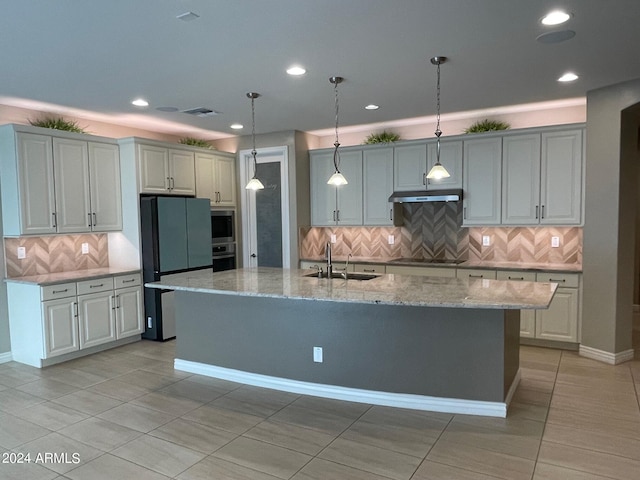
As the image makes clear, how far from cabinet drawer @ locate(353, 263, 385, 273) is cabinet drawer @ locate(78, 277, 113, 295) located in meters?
3.01

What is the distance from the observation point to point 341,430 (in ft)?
10.1

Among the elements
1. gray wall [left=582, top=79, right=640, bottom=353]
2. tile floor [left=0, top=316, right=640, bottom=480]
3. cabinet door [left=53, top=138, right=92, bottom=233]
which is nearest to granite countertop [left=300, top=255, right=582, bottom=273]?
gray wall [left=582, top=79, right=640, bottom=353]

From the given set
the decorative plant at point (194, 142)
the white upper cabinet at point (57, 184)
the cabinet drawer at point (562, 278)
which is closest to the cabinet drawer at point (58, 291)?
the white upper cabinet at point (57, 184)

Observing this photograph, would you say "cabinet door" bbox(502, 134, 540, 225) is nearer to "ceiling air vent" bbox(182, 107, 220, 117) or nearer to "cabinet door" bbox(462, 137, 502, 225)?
"cabinet door" bbox(462, 137, 502, 225)

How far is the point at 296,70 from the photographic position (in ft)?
11.8

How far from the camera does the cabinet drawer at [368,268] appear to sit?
564 cm

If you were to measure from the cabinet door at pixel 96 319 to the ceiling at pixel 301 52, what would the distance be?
213 cm

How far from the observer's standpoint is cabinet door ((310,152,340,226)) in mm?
6234

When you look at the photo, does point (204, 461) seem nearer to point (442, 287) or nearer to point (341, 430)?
point (341, 430)

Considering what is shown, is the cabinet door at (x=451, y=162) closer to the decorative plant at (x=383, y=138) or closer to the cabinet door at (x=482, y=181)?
the cabinet door at (x=482, y=181)

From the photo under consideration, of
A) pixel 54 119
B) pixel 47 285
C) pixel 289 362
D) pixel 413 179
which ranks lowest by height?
pixel 289 362

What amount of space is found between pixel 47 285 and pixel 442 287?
385cm

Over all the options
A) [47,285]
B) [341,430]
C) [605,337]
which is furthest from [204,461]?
[605,337]

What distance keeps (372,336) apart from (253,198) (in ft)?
12.3
